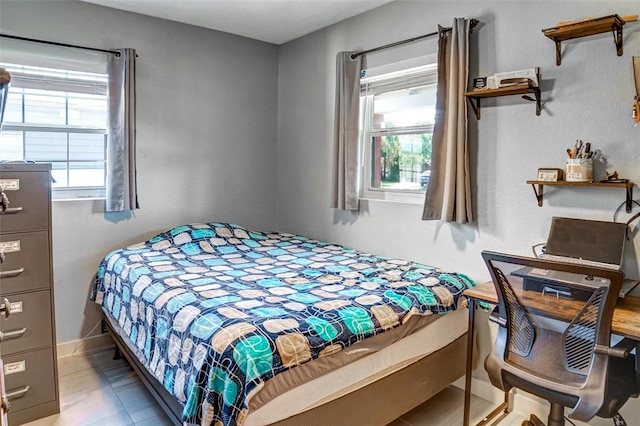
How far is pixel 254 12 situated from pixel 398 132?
139 cm

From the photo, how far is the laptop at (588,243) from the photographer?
6.35ft

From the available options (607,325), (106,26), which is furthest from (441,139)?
(106,26)

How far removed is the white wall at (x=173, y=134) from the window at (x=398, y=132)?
3.71ft

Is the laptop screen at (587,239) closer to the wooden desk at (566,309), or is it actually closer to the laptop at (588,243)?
the laptop at (588,243)

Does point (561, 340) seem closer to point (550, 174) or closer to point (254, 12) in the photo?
point (550, 174)

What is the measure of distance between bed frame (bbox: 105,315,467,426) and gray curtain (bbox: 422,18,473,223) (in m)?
0.77

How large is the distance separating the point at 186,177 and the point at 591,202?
2813mm

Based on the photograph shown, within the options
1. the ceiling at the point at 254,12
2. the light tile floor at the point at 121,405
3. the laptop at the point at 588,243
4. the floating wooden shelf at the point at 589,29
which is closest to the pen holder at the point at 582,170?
the laptop at the point at 588,243

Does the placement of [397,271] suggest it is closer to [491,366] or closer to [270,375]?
[491,366]

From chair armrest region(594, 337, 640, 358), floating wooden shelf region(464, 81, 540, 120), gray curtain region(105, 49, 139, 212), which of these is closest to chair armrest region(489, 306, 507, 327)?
chair armrest region(594, 337, 640, 358)

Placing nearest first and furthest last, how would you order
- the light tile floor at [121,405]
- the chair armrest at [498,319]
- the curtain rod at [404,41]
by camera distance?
1. the chair armrest at [498,319]
2. the light tile floor at [121,405]
3. the curtain rod at [404,41]

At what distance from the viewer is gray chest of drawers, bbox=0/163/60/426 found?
7.01ft

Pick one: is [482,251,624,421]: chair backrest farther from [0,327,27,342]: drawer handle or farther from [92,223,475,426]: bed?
[0,327,27,342]: drawer handle

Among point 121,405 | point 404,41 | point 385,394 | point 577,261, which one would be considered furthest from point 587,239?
point 121,405
